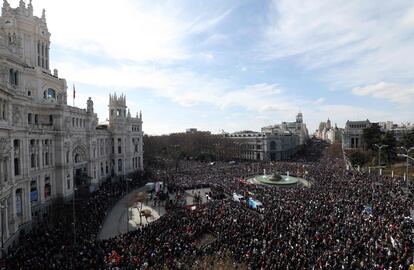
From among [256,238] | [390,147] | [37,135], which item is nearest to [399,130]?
[390,147]

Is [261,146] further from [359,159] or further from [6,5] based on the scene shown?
[6,5]

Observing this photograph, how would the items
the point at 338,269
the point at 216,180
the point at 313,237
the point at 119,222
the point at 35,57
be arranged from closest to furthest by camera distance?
the point at 338,269
the point at 313,237
the point at 119,222
the point at 35,57
the point at 216,180

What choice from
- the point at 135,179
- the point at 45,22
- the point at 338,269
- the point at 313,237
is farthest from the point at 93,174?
the point at 338,269

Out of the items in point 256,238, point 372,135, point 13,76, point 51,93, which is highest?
point 51,93

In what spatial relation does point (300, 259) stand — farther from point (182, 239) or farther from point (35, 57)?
point (35, 57)

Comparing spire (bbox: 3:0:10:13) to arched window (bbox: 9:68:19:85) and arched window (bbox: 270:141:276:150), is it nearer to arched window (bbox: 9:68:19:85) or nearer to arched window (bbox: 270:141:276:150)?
arched window (bbox: 9:68:19:85)

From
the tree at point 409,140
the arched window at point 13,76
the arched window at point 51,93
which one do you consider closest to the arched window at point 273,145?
the tree at point 409,140

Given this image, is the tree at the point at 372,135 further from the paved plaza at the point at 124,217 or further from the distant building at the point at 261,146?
the paved plaza at the point at 124,217
